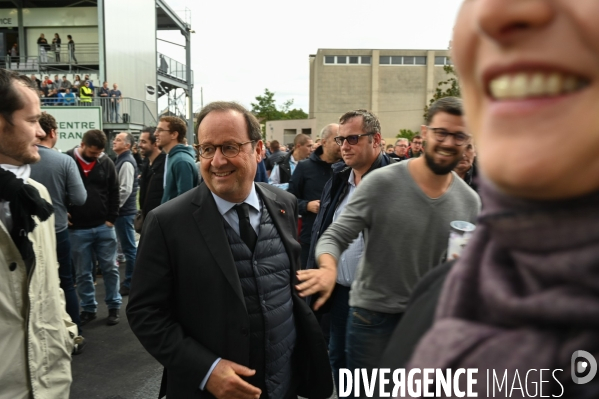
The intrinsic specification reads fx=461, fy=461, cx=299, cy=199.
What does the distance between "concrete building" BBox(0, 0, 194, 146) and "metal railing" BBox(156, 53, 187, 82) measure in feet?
0.71

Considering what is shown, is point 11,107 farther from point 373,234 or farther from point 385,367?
point 385,367

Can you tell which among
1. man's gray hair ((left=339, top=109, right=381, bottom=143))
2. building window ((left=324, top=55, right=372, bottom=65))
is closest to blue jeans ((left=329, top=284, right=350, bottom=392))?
man's gray hair ((left=339, top=109, right=381, bottom=143))

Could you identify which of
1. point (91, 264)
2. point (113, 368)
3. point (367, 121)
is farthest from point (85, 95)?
point (367, 121)

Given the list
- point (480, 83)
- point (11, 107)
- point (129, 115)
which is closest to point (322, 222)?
point (11, 107)

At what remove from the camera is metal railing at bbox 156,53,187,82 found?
106 ft

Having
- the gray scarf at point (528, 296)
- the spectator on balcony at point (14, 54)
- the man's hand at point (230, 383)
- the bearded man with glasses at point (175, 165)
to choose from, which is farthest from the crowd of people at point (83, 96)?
the gray scarf at point (528, 296)

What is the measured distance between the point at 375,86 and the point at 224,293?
185 feet

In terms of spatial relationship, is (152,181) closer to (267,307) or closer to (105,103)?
(267,307)

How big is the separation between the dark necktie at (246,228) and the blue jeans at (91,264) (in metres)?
3.69

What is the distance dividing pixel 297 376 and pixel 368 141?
2082mm

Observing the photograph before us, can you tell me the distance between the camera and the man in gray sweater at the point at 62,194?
177 inches

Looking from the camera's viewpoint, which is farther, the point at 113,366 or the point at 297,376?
Answer: the point at 113,366

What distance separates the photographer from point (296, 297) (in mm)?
2400

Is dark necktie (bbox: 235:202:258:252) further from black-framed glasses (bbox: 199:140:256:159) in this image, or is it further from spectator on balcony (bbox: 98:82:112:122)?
spectator on balcony (bbox: 98:82:112:122)
